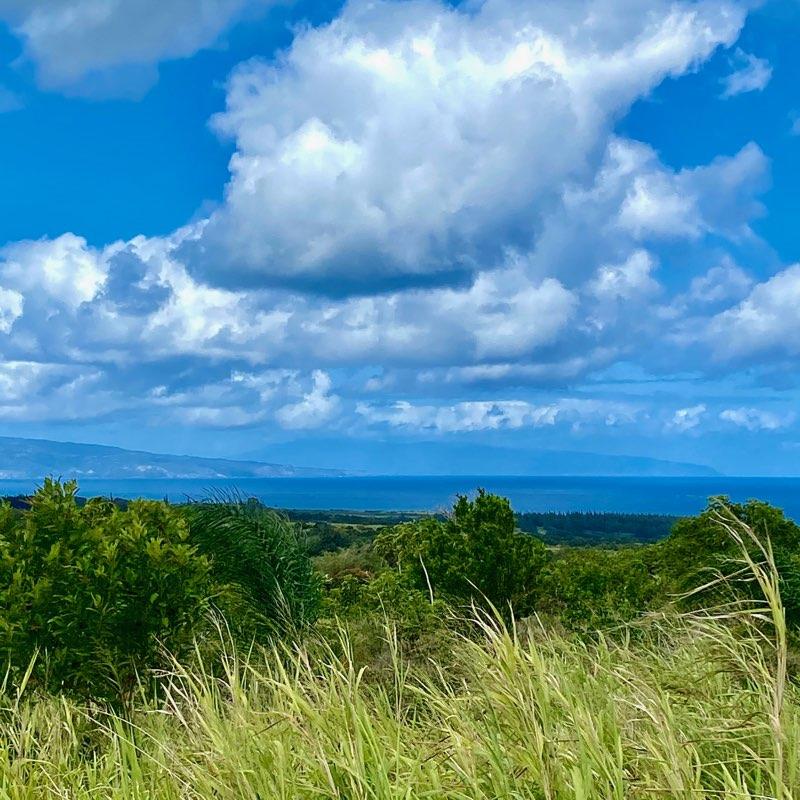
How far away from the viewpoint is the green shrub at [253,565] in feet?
43.2

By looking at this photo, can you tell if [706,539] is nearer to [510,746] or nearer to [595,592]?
[595,592]

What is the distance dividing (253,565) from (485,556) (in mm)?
4167

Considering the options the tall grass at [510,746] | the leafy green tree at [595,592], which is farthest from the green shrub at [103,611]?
the leafy green tree at [595,592]

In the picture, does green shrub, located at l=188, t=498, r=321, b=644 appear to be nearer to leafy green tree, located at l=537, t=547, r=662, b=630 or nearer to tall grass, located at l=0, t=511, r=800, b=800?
leafy green tree, located at l=537, t=547, r=662, b=630

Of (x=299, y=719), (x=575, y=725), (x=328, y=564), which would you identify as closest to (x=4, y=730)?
(x=299, y=719)

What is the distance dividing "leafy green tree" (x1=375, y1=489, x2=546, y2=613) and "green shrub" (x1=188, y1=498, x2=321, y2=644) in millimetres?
3039

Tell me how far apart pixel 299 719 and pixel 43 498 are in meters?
6.67

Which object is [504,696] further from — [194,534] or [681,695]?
[194,534]

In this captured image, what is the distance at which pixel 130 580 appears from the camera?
32.3 ft

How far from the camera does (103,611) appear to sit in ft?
31.9

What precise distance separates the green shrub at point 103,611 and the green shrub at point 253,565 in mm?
2744

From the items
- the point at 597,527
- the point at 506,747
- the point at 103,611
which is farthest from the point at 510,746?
the point at 597,527

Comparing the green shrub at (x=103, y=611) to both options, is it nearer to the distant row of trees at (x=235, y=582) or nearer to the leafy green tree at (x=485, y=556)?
the distant row of trees at (x=235, y=582)

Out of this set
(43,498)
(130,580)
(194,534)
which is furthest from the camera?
(194,534)
